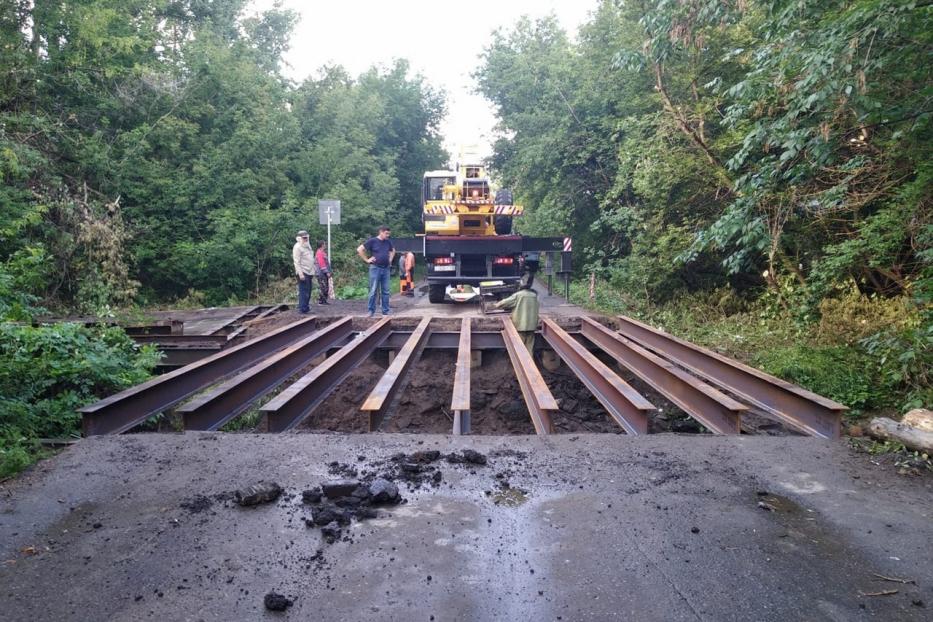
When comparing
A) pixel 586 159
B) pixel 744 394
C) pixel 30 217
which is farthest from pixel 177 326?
pixel 586 159

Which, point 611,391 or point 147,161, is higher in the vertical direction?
point 147,161

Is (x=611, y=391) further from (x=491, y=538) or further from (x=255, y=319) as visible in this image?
(x=255, y=319)

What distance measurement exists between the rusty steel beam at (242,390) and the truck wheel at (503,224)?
24.9 feet

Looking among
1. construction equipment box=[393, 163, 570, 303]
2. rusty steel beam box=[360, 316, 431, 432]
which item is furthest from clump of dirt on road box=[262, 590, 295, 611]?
construction equipment box=[393, 163, 570, 303]

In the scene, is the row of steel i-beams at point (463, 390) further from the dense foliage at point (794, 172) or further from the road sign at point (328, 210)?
the road sign at point (328, 210)

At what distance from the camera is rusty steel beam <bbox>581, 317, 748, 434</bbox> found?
4.97m

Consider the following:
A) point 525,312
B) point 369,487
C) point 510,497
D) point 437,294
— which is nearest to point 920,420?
point 510,497

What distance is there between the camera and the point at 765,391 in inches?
222

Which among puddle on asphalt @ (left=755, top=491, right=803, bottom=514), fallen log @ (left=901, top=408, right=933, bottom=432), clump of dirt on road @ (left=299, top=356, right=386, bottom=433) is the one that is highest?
fallen log @ (left=901, top=408, right=933, bottom=432)

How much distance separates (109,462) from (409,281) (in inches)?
575

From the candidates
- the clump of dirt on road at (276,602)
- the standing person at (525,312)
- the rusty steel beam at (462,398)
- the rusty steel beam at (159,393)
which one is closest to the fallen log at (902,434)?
the rusty steel beam at (462,398)

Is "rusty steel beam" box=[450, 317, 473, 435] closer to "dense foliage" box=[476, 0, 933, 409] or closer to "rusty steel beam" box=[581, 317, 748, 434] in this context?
"rusty steel beam" box=[581, 317, 748, 434]

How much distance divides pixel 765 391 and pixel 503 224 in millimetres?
10004

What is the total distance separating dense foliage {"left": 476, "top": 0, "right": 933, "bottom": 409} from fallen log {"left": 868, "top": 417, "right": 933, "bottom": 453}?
4.06ft
